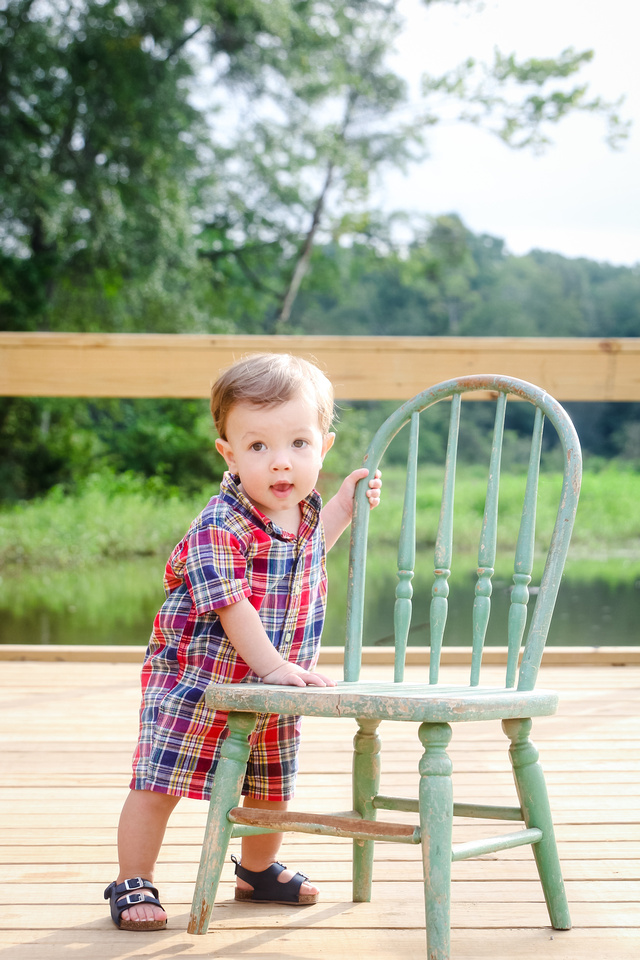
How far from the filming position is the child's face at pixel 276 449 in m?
1.25

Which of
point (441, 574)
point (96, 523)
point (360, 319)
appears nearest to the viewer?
point (441, 574)

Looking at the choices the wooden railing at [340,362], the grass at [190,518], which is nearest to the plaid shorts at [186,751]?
the wooden railing at [340,362]

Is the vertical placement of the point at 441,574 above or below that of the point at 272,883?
above

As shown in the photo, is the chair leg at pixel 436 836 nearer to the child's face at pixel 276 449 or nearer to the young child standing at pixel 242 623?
the young child standing at pixel 242 623

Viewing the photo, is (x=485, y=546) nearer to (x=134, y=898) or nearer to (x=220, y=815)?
(x=220, y=815)

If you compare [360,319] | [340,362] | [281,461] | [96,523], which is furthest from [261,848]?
[360,319]

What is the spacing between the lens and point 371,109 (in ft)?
33.5

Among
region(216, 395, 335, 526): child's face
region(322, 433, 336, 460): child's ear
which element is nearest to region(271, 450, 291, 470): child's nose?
region(216, 395, 335, 526): child's face

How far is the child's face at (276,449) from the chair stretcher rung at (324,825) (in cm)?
40

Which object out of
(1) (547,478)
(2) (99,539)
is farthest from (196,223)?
(1) (547,478)

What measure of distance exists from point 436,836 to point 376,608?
2.95 meters

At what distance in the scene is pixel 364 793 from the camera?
4.18ft

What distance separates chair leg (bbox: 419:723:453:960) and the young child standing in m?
0.18

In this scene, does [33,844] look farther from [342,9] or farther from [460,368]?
[342,9]
